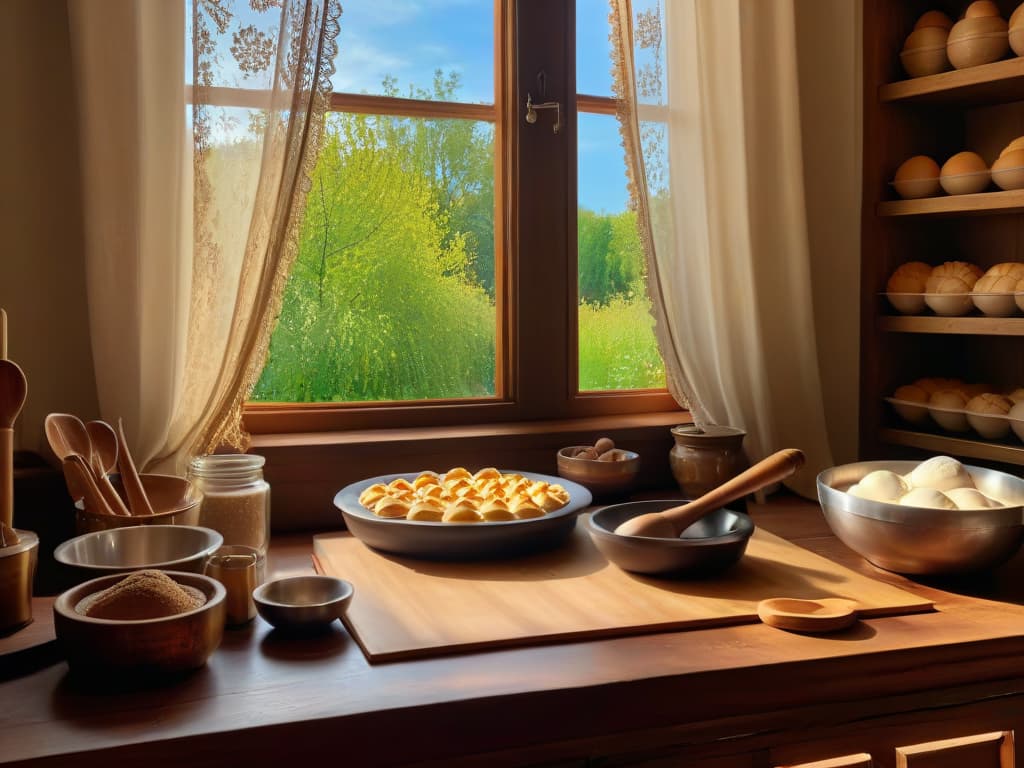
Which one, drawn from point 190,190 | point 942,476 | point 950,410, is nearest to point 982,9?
point 950,410

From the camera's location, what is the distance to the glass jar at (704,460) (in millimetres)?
1665

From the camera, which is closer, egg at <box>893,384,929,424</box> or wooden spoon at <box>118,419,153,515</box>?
wooden spoon at <box>118,419,153,515</box>

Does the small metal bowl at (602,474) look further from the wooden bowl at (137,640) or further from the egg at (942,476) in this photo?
the wooden bowl at (137,640)

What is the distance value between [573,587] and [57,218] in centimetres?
96

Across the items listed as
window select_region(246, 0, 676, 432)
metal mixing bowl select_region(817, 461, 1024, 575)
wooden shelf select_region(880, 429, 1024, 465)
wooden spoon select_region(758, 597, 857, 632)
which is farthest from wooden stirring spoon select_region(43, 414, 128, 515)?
wooden shelf select_region(880, 429, 1024, 465)

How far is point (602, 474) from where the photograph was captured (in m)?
1.61

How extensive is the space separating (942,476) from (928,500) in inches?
3.5

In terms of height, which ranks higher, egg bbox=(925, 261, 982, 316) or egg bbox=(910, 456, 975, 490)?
egg bbox=(925, 261, 982, 316)

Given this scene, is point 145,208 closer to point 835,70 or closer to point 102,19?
point 102,19

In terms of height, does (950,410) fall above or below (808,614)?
above

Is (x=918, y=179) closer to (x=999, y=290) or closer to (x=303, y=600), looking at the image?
(x=999, y=290)

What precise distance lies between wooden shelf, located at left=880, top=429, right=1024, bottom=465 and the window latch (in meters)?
0.87

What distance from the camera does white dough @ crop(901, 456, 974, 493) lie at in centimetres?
132

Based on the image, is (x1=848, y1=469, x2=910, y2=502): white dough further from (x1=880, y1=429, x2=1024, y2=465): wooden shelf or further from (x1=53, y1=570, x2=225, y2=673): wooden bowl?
(x1=53, y1=570, x2=225, y2=673): wooden bowl
